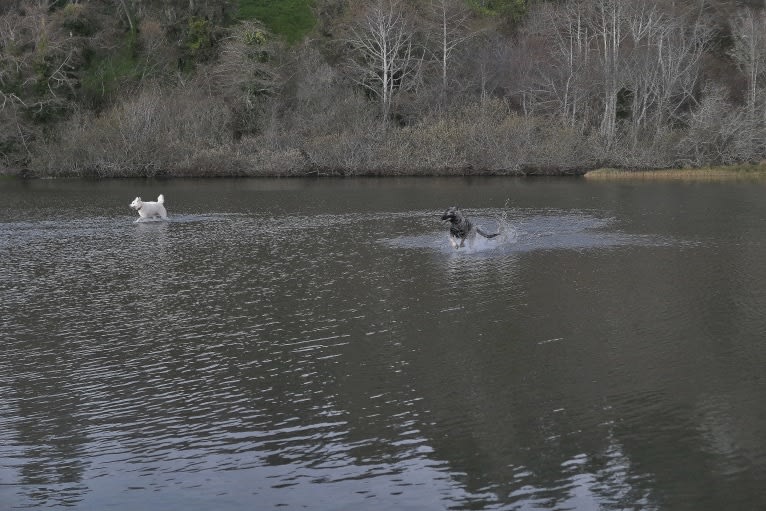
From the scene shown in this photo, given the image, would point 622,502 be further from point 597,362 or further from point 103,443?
point 103,443

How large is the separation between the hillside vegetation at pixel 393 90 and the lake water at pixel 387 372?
132ft

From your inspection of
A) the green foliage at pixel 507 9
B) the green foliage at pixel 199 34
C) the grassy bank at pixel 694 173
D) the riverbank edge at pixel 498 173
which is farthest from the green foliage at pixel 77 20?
the grassy bank at pixel 694 173

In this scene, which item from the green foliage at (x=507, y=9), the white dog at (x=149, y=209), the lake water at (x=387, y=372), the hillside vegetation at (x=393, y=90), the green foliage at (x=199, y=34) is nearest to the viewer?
the lake water at (x=387, y=372)

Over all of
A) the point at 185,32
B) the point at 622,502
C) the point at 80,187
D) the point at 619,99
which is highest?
the point at 185,32

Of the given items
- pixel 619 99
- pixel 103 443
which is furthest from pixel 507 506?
pixel 619 99

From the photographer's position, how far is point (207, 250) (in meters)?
32.1

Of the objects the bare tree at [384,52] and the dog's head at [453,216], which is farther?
the bare tree at [384,52]

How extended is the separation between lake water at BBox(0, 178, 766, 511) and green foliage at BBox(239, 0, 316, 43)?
2562 inches

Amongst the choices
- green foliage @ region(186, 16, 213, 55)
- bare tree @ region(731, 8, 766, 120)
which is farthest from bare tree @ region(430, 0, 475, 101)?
bare tree @ region(731, 8, 766, 120)

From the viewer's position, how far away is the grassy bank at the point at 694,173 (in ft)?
212

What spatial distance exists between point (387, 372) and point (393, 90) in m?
70.5

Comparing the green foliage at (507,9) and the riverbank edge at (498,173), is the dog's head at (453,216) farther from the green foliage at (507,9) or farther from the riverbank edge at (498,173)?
the green foliage at (507,9)

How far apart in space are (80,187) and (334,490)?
57.6m

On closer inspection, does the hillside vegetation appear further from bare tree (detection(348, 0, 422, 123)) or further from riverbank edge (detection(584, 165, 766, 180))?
riverbank edge (detection(584, 165, 766, 180))
